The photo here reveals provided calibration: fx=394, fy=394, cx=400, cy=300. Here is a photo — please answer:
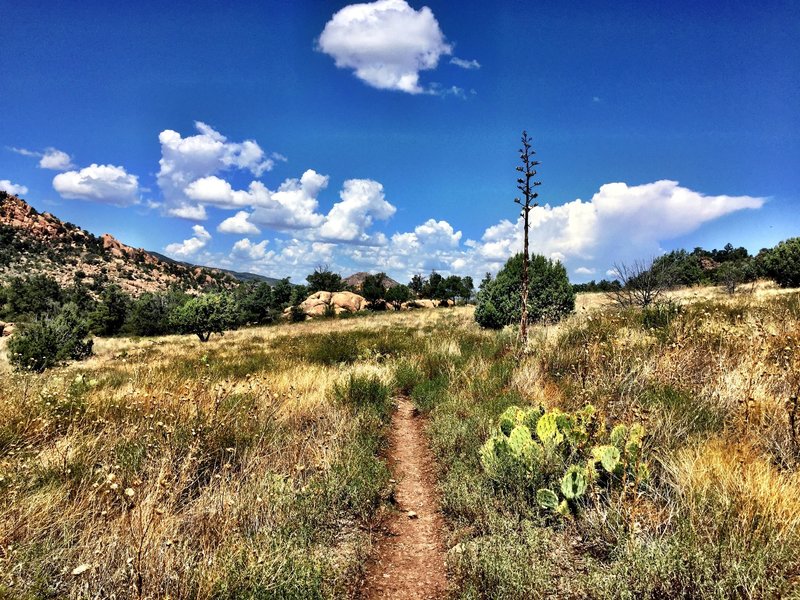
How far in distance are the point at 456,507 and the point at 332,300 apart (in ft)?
202

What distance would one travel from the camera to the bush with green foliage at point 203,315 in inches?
1275

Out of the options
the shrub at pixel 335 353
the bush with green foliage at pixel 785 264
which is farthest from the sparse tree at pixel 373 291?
the shrub at pixel 335 353

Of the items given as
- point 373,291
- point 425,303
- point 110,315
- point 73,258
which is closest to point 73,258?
point 73,258

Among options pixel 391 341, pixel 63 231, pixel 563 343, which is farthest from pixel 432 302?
pixel 63 231

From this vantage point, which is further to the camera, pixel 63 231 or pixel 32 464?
pixel 63 231

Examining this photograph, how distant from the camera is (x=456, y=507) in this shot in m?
3.92

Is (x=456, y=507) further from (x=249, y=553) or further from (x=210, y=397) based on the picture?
(x=210, y=397)

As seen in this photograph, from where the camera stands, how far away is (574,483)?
3.38 meters

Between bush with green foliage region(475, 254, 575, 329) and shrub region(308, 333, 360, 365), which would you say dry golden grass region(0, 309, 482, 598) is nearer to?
shrub region(308, 333, 360, 365)

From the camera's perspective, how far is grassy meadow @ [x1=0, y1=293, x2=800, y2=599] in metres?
2.40

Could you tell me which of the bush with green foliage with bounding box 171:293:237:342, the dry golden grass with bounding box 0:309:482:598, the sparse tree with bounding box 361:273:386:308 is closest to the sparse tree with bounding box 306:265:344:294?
the sparse tree with bounding box 361:273:386:308

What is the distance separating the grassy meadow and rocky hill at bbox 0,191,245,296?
87228mm

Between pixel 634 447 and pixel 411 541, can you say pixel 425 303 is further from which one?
pixel 634 447

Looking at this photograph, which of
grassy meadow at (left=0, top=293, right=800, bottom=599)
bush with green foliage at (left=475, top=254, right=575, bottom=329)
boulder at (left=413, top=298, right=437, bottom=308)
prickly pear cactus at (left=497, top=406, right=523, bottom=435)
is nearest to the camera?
grassy meadow at (left=0, top=293, right=800, bottom=599)
